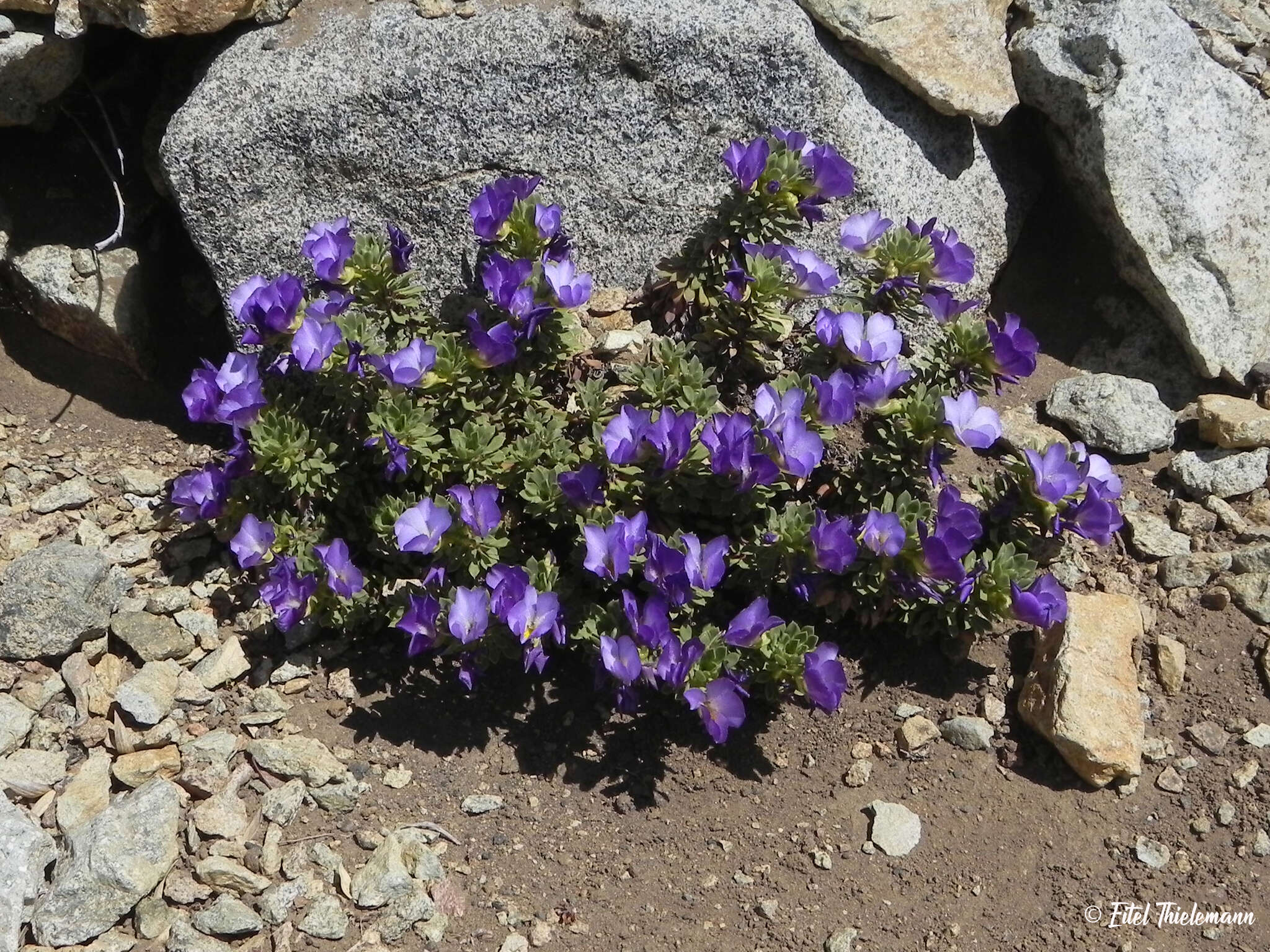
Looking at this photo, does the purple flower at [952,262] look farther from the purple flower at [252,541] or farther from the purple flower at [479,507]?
the purple flower at [252,541]

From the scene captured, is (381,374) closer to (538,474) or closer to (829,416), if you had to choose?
(538,474)

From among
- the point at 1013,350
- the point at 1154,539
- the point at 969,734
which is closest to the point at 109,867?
the point at 969,734

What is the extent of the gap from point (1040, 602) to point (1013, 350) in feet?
2.04

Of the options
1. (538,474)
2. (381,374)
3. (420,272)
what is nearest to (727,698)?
(538,474)

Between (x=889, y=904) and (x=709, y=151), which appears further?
(x=709, y=151)

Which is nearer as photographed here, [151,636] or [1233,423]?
[151,636]

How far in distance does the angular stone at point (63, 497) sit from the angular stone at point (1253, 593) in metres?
3.30

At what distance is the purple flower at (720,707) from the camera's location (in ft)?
9.04

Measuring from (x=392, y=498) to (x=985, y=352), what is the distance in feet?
5.04

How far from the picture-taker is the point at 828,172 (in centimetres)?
316

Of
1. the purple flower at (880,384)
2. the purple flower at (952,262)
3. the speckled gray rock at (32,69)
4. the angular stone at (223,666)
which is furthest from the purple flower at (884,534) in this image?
the speckled gray rock at (32,69)

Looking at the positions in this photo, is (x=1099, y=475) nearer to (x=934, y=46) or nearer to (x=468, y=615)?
(x=934, y=46)

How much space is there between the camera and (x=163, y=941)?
2602 mm

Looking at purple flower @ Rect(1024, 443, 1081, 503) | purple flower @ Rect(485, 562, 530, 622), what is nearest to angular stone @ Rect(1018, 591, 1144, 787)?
purple flower @ Rect(1024, 443, 1081, 503)
